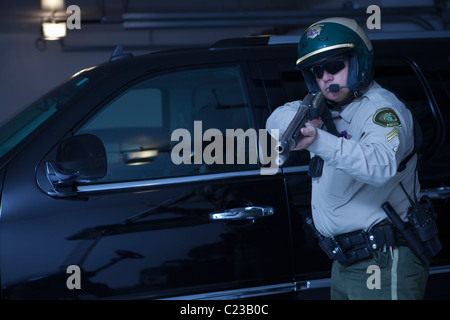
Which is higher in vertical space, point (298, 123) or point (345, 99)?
point (345, 99)

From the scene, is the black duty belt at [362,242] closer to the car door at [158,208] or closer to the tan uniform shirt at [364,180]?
the tan uniform shirt at [364,180]

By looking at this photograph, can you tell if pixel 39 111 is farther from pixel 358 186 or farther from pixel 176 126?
pixel 358 186

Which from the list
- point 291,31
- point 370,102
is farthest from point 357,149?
point 291,31

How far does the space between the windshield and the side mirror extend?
0.67 feet

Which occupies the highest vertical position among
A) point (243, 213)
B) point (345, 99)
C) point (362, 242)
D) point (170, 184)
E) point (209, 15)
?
point (209, 15)

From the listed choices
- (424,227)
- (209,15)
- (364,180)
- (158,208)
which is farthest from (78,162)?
(209,15)

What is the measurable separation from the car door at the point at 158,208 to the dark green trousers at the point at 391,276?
2.09 feet

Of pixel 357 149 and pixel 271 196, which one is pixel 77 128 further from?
pixel 357 149

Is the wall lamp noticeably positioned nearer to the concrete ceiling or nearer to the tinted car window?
the concrete ceiling

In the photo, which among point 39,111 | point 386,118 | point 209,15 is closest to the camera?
point 386,118

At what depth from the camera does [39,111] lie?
2.66m

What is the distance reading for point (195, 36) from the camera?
12398 mm

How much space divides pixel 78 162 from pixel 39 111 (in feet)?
1.40

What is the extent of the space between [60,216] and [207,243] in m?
0.63
